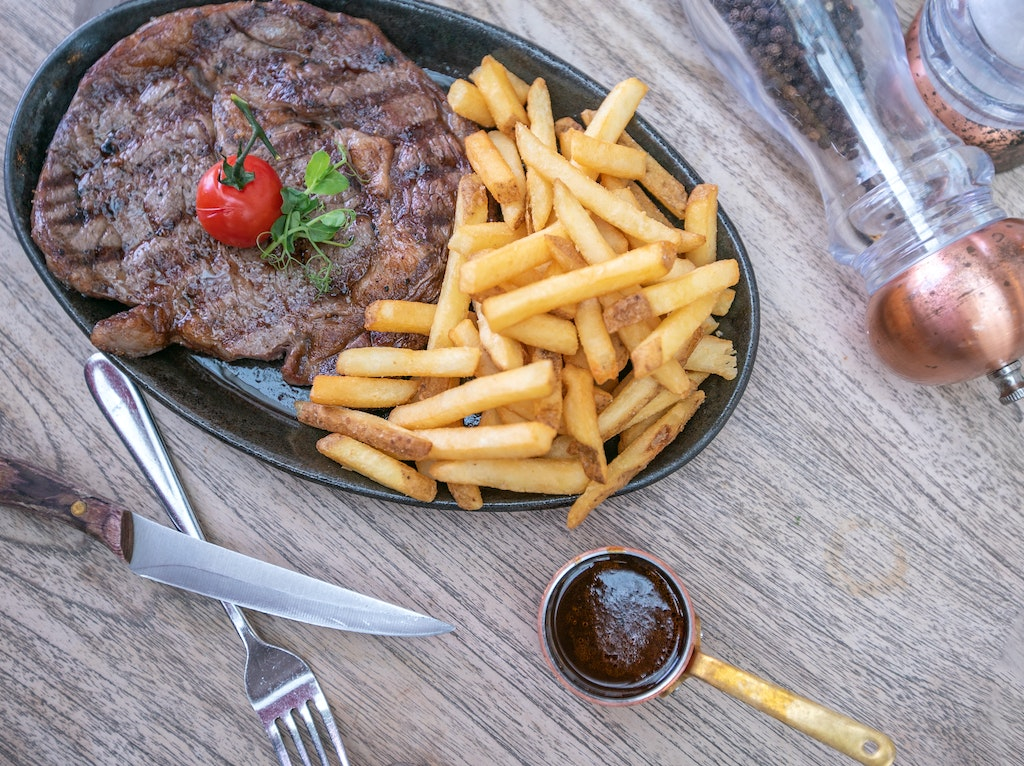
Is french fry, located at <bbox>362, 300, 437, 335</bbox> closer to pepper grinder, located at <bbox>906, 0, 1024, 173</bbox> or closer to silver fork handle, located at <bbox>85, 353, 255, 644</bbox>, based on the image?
silver fork handle, located at <bbox>85, 353, 255, 644</bbox>

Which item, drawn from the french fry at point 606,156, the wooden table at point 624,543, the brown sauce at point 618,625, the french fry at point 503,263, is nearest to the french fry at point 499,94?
the french fry at point 606,156

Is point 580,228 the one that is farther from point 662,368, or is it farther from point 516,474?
point 516,474

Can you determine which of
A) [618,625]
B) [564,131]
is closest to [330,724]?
[618,625]

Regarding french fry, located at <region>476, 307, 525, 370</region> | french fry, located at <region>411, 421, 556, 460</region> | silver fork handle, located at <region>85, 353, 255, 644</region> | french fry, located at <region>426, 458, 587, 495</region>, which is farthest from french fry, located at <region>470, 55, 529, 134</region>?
silver fork handle, located at <region>85, 353, 255, 644</region>

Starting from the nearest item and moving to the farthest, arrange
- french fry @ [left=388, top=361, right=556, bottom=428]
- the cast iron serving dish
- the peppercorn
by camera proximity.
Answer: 1. french fry @ [left=388, top=361, right=556, bottom=428]
2. the cast iron serving dish
3. the peppercorn

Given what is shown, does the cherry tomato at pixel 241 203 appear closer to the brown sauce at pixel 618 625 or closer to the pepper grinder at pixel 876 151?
the brown sauce at pixel 618 625
